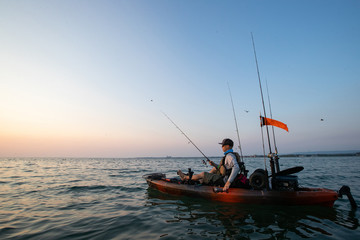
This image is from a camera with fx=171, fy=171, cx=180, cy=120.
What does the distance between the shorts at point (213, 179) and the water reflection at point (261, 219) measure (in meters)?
0.79

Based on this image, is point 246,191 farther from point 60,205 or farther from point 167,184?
point 60,205

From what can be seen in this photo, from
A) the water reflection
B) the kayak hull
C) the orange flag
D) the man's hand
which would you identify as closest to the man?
the man's hand

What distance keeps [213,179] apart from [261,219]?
2313 millimetres

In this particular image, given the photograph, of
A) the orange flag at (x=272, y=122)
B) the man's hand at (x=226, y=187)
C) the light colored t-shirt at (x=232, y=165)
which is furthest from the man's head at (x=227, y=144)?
the orange flag at (x=272, y=122)

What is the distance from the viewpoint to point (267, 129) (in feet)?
22.7

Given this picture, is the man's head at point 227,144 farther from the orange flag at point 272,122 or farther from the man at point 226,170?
the orange flag at point 272,122

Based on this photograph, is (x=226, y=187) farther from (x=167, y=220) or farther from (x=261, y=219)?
(x=167, y=220)

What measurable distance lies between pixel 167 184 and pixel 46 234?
16.9 ft

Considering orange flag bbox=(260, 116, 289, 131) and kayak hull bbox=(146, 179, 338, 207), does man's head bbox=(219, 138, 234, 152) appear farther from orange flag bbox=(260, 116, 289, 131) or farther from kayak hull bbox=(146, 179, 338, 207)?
kayak hull bbox=(146, 179, 338, 207)

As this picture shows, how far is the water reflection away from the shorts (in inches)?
31.1

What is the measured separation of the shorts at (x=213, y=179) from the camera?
7269 mm

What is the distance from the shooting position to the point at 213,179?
24.2 feet

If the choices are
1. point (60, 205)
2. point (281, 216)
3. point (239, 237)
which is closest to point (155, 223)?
point (239, 237)

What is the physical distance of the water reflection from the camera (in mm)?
4500
